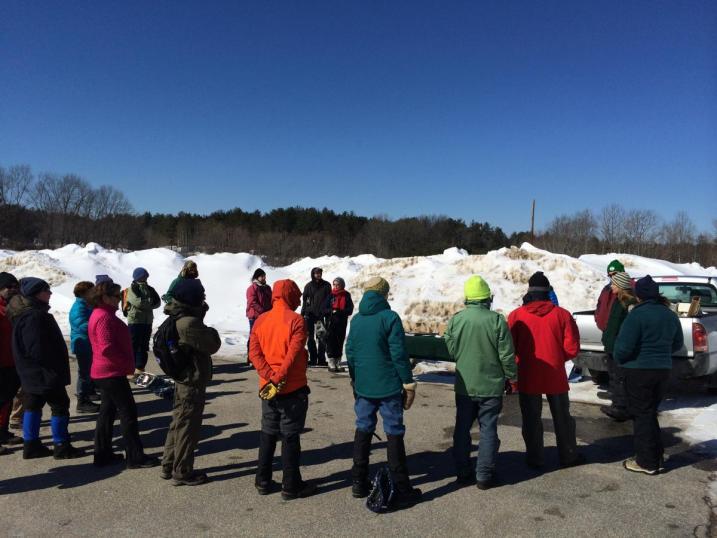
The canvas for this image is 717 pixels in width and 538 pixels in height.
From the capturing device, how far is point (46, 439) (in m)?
6.05

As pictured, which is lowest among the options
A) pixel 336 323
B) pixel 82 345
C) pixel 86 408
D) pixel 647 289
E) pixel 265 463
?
pixel 86 408

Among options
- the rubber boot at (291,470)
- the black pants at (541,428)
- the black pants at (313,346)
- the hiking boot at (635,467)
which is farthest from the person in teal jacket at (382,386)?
the black pants at (313,346)

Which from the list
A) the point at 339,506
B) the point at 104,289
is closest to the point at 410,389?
the point at 339,506

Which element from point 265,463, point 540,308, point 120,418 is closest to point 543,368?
point 540,308

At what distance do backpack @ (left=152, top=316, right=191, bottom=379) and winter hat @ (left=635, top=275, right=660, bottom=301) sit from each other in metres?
4.32

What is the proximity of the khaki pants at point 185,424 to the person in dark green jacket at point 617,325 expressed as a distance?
197 inches

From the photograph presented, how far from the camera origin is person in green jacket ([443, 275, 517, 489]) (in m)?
4.61

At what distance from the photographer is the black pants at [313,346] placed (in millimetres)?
10288

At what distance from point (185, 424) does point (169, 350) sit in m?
0.69

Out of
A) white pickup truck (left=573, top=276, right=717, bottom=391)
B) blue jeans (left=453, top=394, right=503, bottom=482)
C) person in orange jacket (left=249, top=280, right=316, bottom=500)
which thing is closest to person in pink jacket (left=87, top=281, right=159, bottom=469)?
person in orange jacket (left=249, top=280, right=316, bottom=500)

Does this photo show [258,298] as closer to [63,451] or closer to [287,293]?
[63,451]

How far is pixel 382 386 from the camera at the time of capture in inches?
171

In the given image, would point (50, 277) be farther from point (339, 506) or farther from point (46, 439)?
point (339, 506)

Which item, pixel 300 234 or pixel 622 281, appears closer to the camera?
pixel 622 281
